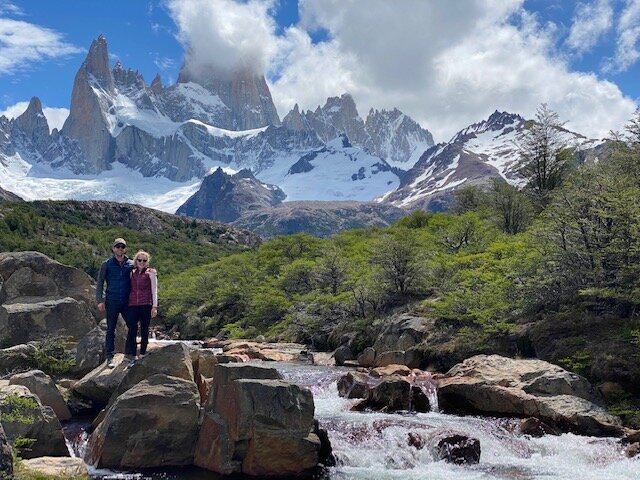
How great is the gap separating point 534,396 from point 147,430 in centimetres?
1203

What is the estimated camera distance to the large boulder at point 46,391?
16.2 m

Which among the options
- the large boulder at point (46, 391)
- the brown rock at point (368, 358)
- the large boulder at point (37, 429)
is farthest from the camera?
the brown rock at point (368, 358)

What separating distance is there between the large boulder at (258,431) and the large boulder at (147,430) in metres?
0.44

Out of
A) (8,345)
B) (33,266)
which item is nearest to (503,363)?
(8,345)

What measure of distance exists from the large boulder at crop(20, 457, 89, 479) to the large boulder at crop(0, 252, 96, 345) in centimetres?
1126

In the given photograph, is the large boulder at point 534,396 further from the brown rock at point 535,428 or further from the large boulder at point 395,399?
the large boulder at point 395,399

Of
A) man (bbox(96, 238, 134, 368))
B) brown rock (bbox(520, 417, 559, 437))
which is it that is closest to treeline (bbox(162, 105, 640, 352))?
brown rock (bbox(520, 417, 559, 437))

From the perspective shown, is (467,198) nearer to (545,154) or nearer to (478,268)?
(545,154)

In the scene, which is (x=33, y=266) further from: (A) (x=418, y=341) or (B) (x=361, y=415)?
(A) (x=418, y=341)

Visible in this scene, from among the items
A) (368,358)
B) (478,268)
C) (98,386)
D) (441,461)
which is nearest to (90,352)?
(98,386)

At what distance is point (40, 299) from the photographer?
24.4 metres

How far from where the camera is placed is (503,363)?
22.4 m

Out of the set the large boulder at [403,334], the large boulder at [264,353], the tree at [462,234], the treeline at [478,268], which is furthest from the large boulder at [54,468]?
the tree at [462,234]

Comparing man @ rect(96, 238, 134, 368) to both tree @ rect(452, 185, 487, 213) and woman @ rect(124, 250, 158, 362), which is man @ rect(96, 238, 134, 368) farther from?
tree @ rect(452, 185, 487, 213)
